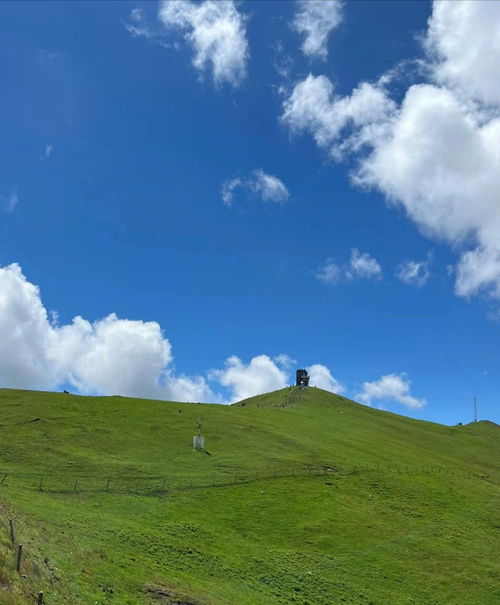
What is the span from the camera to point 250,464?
71.1 metres

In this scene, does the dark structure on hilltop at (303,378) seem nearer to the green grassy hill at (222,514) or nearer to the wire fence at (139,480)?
the green grassy hill at (222,514)

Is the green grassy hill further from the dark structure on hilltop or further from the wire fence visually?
the dark structure on hilltop

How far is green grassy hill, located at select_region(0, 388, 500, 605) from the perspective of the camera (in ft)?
114

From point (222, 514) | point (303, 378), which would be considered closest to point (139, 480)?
point (222, 514)

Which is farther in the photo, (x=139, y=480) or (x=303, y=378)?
(x=303, y=378)

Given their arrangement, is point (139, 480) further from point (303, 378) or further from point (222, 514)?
point (303, 378)

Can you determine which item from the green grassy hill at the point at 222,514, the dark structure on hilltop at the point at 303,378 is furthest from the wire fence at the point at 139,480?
the dark structure on hilltop at the point at 303,378

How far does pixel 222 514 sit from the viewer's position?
177 ft

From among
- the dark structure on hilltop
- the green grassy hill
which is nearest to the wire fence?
the green grassy hill

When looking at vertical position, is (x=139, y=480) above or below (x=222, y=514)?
above

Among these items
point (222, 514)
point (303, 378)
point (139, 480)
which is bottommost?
point (222, 514)

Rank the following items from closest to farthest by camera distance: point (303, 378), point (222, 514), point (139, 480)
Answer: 1. point (222, 514)
2. point (139, 480)
3. point (303, 378)

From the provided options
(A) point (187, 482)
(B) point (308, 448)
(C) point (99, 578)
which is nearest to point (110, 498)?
(A) point (187, 482)

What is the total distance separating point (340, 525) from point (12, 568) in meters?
39.7
